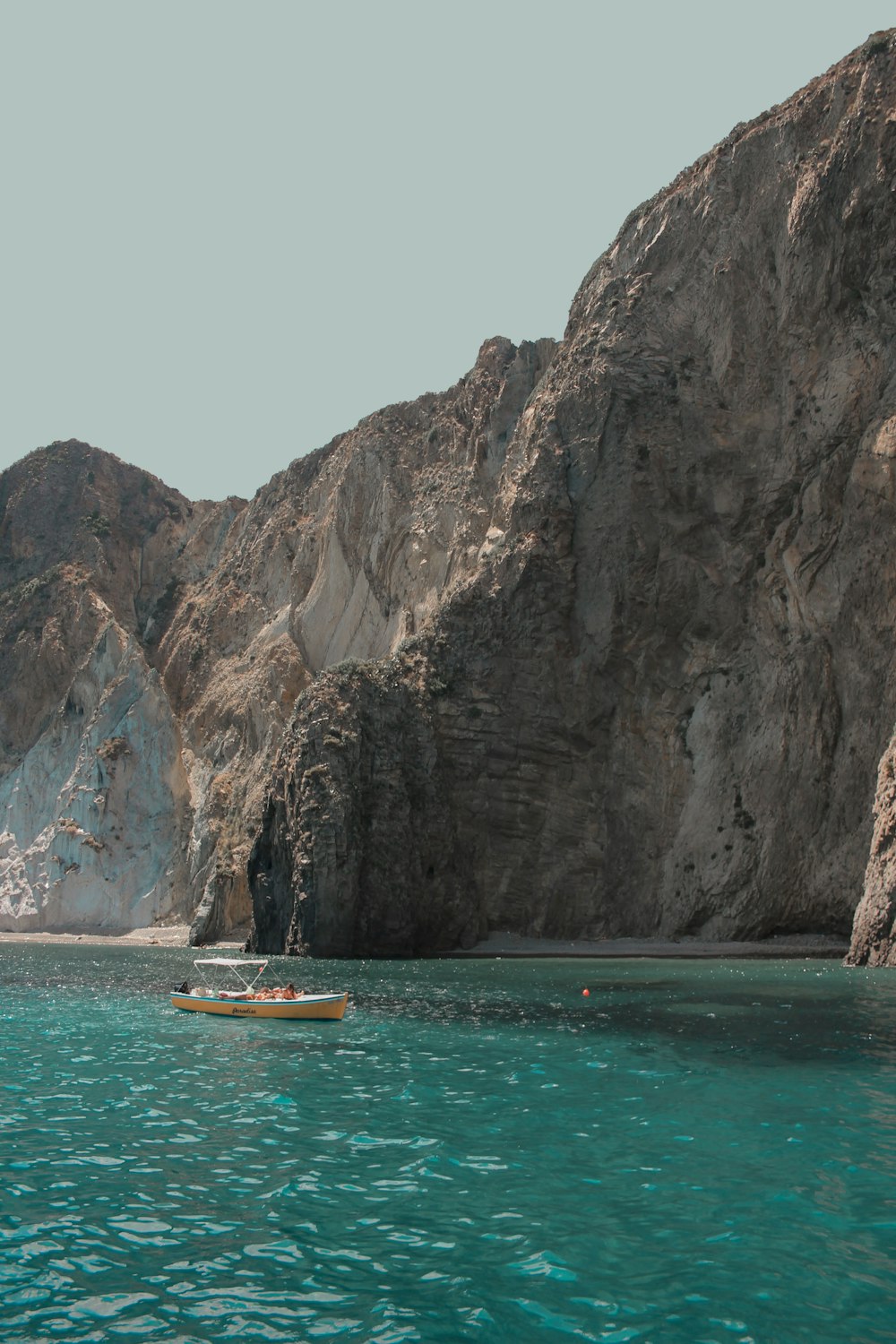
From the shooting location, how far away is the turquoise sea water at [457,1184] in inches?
354

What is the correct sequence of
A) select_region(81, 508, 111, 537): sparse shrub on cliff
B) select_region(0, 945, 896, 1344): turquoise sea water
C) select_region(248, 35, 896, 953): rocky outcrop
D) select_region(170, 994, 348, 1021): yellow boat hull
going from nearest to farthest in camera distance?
1. select_region(0, 945, 896, 1344): turquoise sea water
2. select_region(170, 994, 348, 1021): yellow boat hull
3. select_region(248, 35, 896, 953): rocky outcrop
4. select_region(81, 508, 111, 537): sparse shrub on cliff

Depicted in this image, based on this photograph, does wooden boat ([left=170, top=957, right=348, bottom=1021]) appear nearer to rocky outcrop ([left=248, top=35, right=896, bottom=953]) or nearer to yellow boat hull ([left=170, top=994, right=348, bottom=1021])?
yellow boat hull ([left=170, top=994, right=348, bottom=1021])

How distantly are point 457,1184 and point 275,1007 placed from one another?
1859 cm

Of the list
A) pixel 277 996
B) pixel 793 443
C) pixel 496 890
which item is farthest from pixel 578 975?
pixel 793 443

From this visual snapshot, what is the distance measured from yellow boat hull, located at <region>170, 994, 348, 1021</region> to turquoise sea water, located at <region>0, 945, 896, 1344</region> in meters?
2.79

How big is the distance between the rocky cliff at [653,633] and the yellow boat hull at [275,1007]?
19.5 metres

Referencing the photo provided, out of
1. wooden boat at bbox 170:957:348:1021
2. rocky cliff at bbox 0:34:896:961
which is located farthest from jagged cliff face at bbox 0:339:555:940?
wooden boat at bbox 170:957:348:1021

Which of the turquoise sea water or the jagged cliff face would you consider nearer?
the turquoise sea water

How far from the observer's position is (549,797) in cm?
6244

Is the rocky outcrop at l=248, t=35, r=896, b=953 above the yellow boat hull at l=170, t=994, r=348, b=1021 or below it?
above

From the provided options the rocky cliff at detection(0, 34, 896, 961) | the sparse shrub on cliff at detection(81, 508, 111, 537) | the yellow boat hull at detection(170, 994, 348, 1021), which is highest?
the sparse shrub on cliff at detection(81, 508, 111, 537)

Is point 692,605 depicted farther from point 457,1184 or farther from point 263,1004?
point 457,1184

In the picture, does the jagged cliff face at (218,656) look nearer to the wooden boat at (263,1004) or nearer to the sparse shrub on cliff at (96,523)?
the sparse shrub on cliff at (96,523)

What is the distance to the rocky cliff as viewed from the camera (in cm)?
5269
